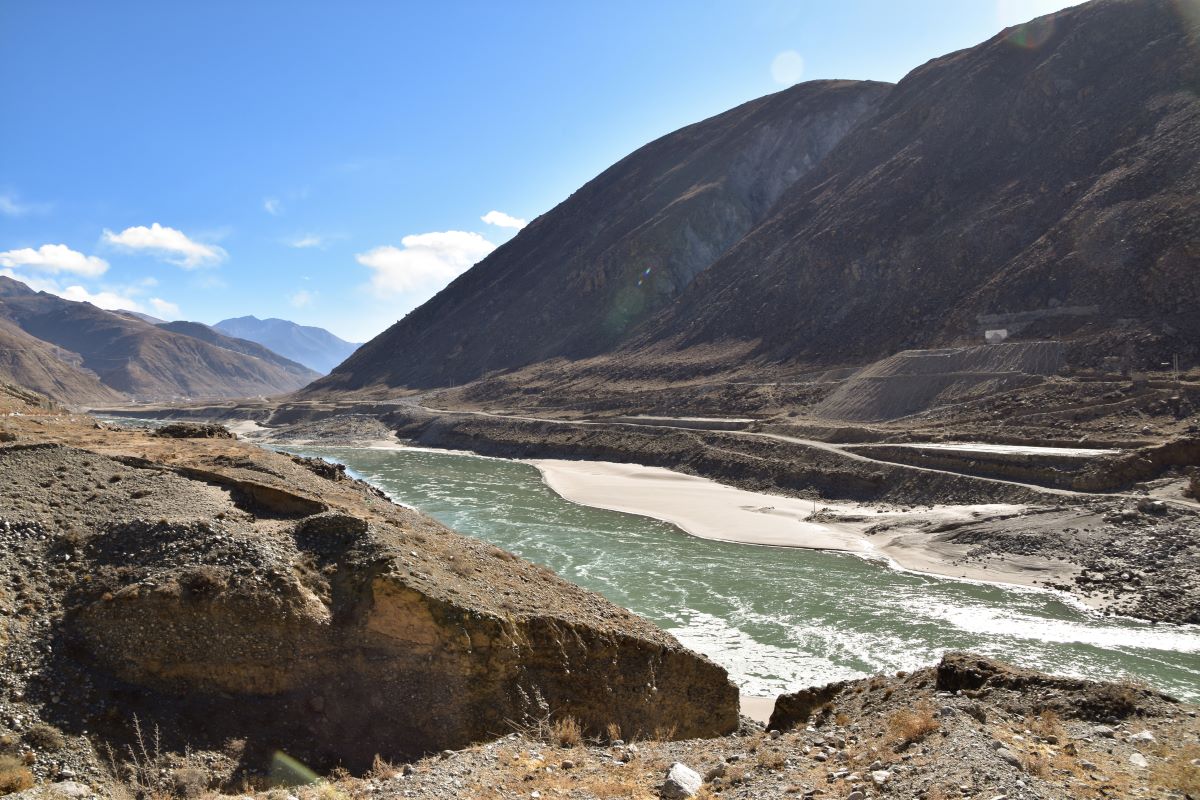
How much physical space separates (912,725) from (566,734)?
4.17 m

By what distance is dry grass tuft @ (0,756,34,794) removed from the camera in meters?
6.61

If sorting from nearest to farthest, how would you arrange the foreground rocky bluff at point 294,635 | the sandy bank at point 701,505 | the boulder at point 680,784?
the boulder at point 680,784 < the foreground rocky bluff at point 294,635 < the sandy bank at point 701,505

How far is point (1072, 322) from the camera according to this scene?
155ft

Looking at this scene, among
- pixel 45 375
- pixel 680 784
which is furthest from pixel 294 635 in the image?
pixel 45 375

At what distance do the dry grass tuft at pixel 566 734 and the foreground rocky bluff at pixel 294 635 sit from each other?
0.41 m

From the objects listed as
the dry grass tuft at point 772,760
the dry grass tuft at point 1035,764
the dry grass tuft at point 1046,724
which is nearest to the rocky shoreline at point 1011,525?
the dry grass tuft at point 1046,724

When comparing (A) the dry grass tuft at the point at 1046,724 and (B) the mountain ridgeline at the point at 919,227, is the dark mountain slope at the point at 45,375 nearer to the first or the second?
(B) the mountain ridgeline at the point at 919,227

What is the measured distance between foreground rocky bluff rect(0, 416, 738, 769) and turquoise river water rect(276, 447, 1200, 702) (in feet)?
20.1

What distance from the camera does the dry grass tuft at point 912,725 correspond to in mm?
7422

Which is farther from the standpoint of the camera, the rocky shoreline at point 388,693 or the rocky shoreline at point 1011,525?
the rocky shoreline at point 1011,525

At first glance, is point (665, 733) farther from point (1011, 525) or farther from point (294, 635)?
point (1011, 525)

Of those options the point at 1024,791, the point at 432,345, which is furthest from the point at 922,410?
the point at 432,345

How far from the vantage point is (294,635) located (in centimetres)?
937

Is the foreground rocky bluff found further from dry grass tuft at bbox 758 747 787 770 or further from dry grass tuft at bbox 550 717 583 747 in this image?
dry grass tuft at bbox 758 747 787 770
